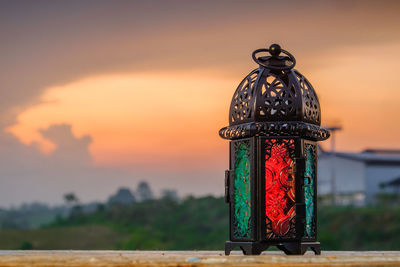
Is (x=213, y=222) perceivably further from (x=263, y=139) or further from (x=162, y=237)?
(x=263, y=139)

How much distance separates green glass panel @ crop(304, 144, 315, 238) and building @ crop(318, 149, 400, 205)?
29.6 meters

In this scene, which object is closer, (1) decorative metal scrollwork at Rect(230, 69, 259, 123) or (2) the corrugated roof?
(1) decorative metal scrollwork at Rect(230, 69, 259, 123)

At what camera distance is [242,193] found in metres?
5.51

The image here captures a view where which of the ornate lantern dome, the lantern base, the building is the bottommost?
the lantern base

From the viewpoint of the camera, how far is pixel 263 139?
533cm

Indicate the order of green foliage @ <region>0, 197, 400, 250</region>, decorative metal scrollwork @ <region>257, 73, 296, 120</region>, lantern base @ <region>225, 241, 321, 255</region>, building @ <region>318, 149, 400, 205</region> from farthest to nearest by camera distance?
building @ <region>318, 149, 400, 205</region>
green foliage @ <region>0, 197, 400, 250</region>
decorative metal scrollwork @ <region>257, 73, 296, 120</region>
lantern base @ <region>225, 241, 321, 255</region>

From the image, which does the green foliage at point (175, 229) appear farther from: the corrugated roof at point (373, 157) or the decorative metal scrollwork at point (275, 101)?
the decorative metal scrollwork at point (275, 101)

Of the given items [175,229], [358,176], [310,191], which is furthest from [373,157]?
[310,191]

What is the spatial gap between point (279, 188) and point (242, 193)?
1.09ft

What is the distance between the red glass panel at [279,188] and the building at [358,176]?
2996cm

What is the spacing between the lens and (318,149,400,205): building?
117 feet

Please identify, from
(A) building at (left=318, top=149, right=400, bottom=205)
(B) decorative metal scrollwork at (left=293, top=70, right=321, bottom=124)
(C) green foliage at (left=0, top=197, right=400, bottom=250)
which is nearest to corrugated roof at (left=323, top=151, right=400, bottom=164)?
(A) building at (left=318, top=149, right=400, bottom=205)

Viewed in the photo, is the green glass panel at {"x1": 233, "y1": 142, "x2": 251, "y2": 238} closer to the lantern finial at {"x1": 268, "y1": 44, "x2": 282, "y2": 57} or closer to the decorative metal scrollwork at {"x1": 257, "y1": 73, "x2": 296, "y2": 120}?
the decorative metal scrollwork at {"x1": 257, "y1": 73, "x2": 296, "y2": 120}

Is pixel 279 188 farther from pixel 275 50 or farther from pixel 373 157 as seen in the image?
pixel 373 157
